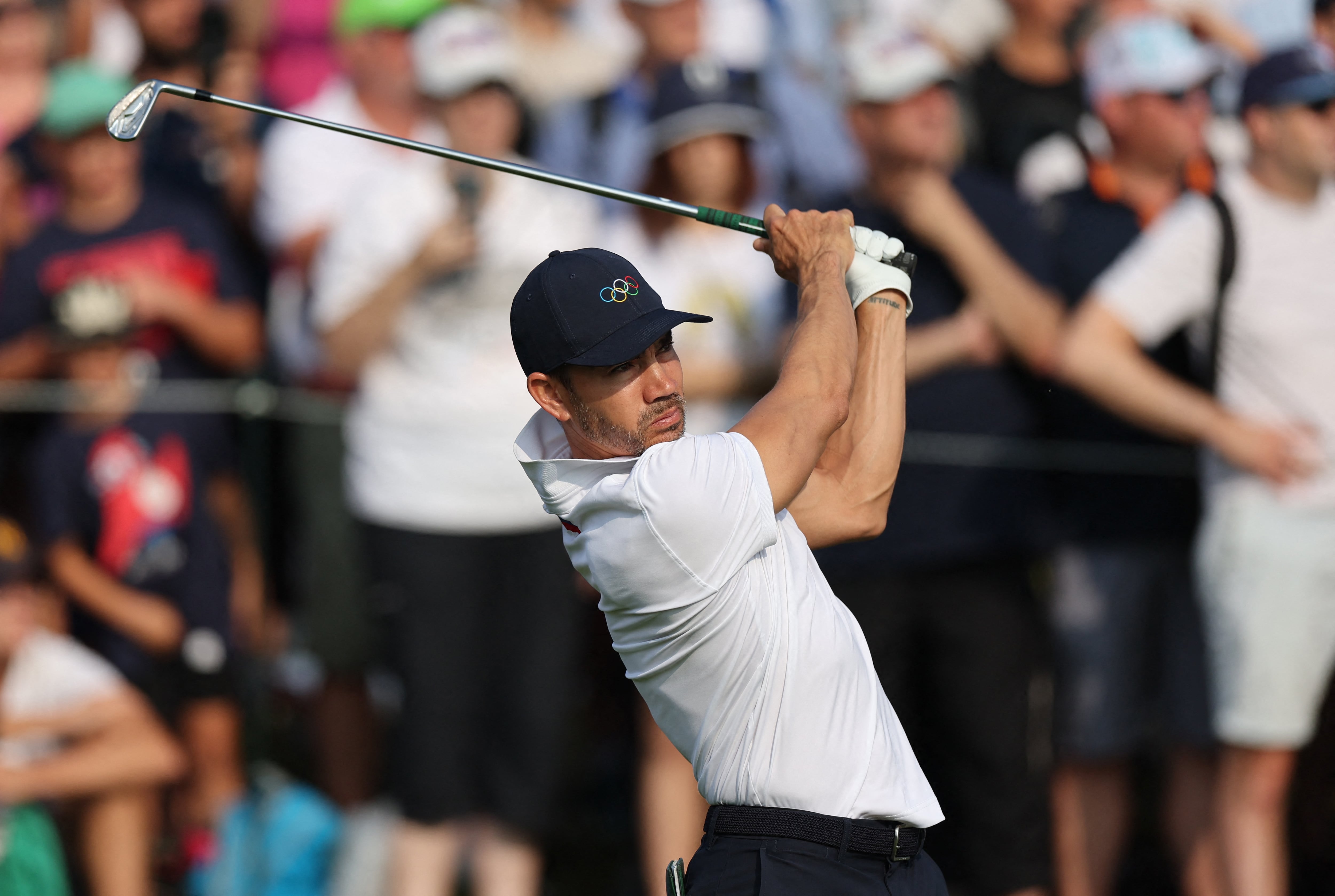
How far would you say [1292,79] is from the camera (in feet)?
15.7

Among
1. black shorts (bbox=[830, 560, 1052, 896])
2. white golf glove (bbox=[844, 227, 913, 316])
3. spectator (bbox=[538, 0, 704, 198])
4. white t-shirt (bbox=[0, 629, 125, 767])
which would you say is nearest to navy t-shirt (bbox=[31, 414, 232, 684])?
white t-shirt (bbox=[0, 629, 125, 767])

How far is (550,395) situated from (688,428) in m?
1.85

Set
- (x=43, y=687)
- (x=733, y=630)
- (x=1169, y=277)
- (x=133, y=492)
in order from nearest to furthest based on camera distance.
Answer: (x=733, y=630) → (x=1169, y=277) → (x=43, y=687) → (x=133, y=492)

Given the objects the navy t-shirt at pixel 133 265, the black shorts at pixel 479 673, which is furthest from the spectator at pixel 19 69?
the black shorts at pixel 479 673

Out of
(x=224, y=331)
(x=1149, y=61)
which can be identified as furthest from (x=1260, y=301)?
(x=224, y=331)

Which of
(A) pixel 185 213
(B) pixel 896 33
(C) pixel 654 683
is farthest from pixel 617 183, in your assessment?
(C) pixel 654 683

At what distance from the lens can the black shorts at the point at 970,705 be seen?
4.79 m

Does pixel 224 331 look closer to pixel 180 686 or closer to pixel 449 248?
pixel 449 248

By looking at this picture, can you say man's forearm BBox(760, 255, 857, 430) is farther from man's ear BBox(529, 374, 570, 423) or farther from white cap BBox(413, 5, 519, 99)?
white cap BBox(413, 5, 519, 99)

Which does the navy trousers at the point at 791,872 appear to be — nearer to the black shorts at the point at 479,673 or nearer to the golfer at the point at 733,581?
the golfer at the point at 733,581

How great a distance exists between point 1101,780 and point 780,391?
2.54 meters

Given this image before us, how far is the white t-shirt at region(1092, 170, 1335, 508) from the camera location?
187 inches

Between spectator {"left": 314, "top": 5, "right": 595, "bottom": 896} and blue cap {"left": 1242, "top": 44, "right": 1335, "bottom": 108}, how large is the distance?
79.3 inches

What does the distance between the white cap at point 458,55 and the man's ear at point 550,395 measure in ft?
7.19
